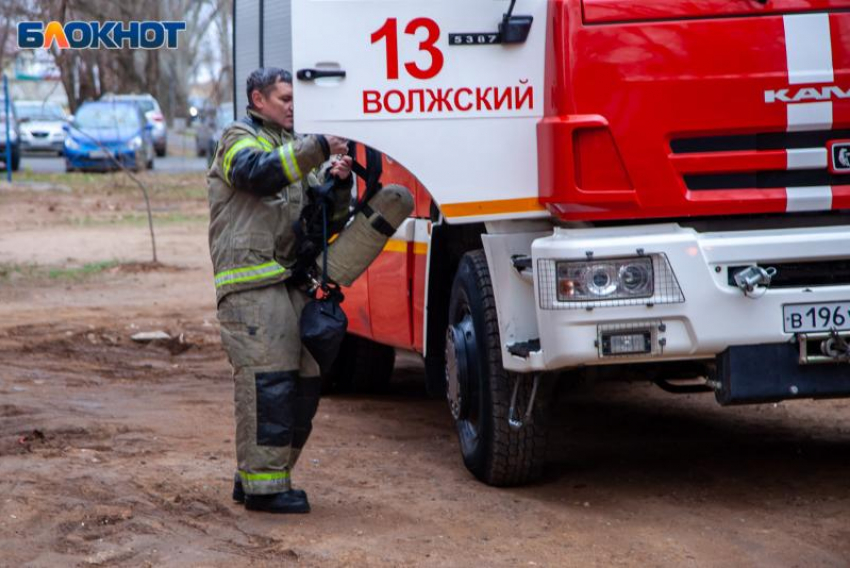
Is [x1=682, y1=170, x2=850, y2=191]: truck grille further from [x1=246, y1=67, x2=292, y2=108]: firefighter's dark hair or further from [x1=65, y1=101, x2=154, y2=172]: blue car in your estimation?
[x1=65, y1=101, x2=154, y2=172]: blue car

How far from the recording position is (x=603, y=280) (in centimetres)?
545

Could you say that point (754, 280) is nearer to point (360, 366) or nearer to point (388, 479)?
point (388, 479)

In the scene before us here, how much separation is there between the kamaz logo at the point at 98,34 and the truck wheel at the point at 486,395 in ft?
20.4

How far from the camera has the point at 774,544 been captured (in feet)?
17.3

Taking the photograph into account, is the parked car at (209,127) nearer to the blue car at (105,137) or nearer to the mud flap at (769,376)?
the blue car at (105,137)

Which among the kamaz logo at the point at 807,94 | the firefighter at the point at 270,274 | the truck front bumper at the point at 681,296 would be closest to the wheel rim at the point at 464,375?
the firefighter at the point at 270,274

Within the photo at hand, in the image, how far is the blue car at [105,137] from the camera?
2902 centimetres

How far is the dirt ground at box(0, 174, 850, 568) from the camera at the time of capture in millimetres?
5230

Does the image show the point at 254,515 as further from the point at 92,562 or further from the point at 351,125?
the point at 351,125

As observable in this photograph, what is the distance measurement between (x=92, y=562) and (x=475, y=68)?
2.28 metres

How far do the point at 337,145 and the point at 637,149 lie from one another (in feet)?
3.62

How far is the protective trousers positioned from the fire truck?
0.30 m

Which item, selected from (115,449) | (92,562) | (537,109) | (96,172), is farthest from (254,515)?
(96,172)

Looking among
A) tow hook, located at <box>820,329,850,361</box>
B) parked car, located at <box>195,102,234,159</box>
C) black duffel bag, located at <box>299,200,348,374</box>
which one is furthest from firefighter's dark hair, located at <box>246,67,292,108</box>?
parked car, located at <box>195,102,234,159</box>
